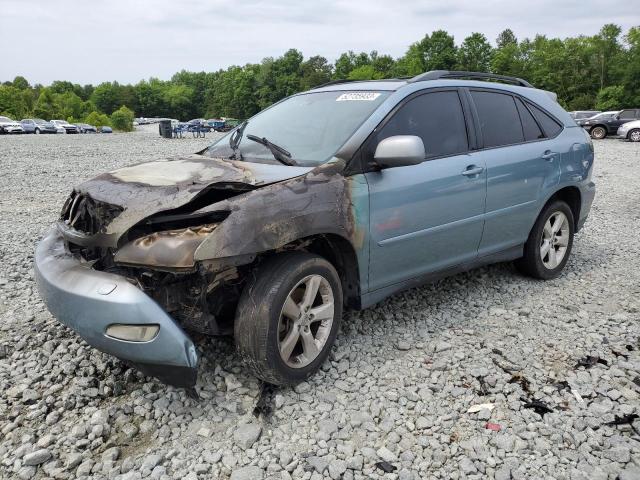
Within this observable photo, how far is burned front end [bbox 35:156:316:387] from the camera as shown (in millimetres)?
2516

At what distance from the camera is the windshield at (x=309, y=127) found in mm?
3404

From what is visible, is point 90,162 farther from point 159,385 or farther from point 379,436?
point 379,436

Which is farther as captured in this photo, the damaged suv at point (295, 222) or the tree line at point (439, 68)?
the tree line at point (439, 68)

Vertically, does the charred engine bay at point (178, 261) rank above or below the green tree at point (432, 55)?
below

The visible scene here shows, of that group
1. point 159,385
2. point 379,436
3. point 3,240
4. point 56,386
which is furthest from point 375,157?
point 3,240

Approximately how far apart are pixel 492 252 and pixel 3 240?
5.47 m

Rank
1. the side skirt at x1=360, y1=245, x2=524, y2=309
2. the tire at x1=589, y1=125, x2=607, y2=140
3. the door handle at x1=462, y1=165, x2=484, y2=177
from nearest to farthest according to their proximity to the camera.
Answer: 1. the side skirt at x1=360, y1=245, x2=524, y2=309
2. the door handle at x1=462, y1=165, x2=484, y2=177
3. the tire at x1=589, y1=125, x2=607, y2=140

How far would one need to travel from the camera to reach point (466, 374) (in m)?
3.24

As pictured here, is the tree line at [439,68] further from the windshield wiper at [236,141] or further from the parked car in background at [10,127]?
the windshield wiper at [236,141]

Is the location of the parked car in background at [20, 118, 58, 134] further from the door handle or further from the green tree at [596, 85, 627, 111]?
the green tree at [596, 85, 627, 111]

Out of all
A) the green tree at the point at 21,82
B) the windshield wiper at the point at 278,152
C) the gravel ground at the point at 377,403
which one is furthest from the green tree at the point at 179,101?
the windshield wiper at the point at 278,152

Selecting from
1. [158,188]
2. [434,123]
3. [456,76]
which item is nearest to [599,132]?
[456,76]

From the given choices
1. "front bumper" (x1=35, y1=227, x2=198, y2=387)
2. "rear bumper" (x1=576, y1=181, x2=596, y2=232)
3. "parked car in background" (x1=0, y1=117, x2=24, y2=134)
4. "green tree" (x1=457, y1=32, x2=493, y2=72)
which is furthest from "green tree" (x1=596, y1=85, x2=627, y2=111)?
"front bumper" (x1=35, y1=227, x2=198, y2=387)

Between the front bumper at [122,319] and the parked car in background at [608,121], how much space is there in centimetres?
2818
